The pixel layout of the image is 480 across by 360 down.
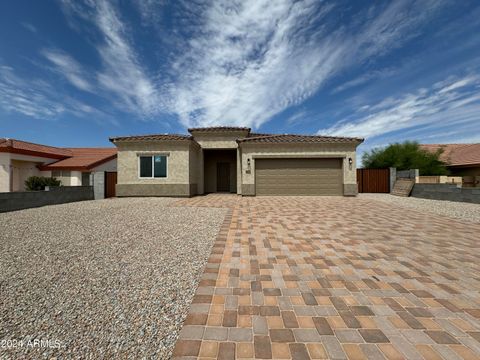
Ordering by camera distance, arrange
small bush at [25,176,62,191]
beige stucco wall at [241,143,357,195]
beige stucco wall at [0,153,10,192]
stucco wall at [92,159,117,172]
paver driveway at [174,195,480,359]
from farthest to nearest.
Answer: stucco wall at [92,159,117,172]
beige stucco wall at [0,153,10,192]
beige stucco wall at [241,143,357,195]
small bush at [25,176,62,191]
paver driveway at [174,195,480,359]

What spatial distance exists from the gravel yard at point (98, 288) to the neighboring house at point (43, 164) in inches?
569

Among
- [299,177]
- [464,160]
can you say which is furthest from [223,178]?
[464,160]

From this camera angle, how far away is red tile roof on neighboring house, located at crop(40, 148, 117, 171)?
16.9 meters

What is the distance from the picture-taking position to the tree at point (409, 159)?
49.4 feet

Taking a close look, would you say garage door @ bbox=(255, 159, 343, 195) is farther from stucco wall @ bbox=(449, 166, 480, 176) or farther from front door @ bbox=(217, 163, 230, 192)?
stucco wall @ bbox=(449, 166, 480, 176)

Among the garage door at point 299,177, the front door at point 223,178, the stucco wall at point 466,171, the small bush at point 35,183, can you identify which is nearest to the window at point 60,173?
the small bush at point 35,183

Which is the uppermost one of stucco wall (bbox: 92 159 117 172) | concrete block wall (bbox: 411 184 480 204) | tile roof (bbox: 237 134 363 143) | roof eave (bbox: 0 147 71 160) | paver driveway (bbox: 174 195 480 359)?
tile roof (bbox: 237 134 363 143)

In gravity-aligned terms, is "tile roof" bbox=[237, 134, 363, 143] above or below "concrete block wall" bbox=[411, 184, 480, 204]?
above

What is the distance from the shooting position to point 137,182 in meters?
12.9

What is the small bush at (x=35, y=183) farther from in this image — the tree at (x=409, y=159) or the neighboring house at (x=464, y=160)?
the neighboring house at (x=464, y=160)

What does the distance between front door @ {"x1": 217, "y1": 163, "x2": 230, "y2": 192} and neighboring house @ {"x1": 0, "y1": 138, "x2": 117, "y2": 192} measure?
10.7 m

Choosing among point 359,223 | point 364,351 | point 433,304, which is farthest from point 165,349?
point 359,223

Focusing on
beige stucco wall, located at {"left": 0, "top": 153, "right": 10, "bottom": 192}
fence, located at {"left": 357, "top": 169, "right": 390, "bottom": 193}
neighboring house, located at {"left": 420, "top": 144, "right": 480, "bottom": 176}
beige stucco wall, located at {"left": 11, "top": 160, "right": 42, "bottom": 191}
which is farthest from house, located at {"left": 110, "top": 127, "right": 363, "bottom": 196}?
neighboring house, located at {"left": 420, "top": 144, "right": 480, "bottom": 176}

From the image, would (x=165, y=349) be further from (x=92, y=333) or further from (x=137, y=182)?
(x=137, y=182)
